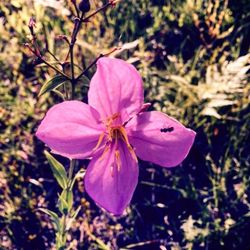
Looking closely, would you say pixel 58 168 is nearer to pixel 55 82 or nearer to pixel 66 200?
pixel 66 200

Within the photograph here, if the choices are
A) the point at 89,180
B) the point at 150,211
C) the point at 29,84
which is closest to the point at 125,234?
the point at 150,211

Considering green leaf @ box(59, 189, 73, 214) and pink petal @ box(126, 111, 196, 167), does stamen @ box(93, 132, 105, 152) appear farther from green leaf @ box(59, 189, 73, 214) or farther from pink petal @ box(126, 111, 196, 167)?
green leaf @ box(59, 189, 73, 214)

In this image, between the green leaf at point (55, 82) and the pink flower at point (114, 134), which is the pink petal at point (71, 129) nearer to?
the pink flower at point (114, 134)

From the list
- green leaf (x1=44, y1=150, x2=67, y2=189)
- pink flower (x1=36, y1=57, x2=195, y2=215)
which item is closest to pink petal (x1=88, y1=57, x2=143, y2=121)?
pink flower (x1=36, y1=57, x2=195, y2=215)

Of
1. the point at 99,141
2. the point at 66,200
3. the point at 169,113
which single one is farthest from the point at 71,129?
the point at 169,113

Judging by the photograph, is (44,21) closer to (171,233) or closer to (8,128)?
(8,128)

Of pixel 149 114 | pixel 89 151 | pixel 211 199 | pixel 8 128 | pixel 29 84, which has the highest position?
pixel 149 114

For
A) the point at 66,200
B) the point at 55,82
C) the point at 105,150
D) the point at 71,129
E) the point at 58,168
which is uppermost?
the point at 55,82
